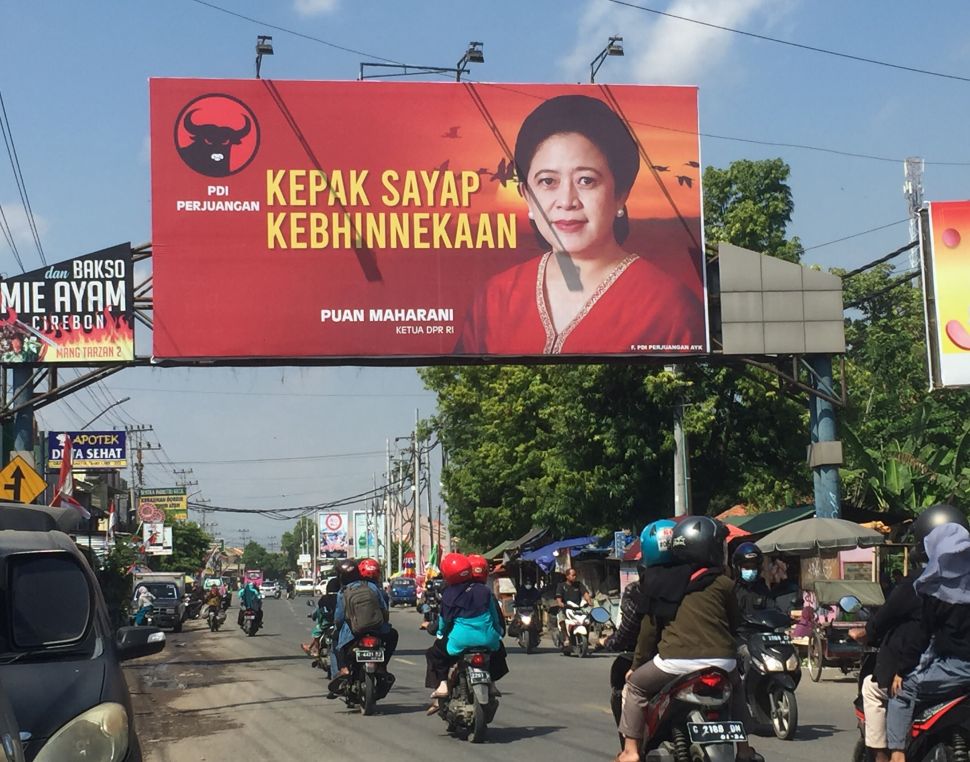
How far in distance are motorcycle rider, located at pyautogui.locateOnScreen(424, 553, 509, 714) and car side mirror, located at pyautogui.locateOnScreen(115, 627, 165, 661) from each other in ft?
17.1

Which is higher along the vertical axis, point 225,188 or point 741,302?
point 225,188

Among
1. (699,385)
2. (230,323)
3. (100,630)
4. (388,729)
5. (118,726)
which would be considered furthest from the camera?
(699,385)

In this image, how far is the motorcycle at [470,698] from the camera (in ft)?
39.9

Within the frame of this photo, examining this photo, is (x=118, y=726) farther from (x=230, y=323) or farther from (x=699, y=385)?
(x=699, y=385)

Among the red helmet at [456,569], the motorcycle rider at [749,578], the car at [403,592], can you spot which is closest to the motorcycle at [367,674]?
the red helmet at [456,569]

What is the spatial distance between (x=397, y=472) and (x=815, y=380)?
75529 mm

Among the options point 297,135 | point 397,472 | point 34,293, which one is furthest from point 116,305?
point 397,472

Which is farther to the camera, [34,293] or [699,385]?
[699,385]

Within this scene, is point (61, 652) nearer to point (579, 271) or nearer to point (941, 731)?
point (941, 731)

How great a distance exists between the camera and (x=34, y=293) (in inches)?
980

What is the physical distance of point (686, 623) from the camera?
6.79m

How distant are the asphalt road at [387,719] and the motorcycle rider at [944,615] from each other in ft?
14.9

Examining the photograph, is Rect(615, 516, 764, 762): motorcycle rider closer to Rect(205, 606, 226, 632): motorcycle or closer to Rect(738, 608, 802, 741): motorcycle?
Rect(738, 608, 802, 741): motorcycle

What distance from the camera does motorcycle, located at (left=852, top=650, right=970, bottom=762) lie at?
6336 millimetres
